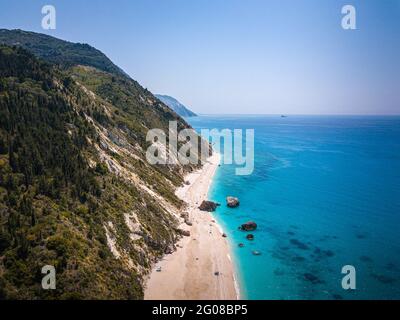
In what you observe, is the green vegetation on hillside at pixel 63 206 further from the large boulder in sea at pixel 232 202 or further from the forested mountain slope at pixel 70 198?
the large boulder in sea at pixel 232 202

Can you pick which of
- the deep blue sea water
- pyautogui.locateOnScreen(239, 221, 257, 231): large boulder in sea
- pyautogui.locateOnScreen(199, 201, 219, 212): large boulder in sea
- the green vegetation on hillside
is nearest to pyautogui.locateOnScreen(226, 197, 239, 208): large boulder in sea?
the deep blue sea water

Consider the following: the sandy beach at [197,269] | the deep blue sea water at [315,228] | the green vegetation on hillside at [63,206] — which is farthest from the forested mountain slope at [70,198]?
the deep blue sea water at [315,228]

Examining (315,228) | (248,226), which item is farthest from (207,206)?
(315,228)

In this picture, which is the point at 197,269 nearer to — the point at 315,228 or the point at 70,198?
the point at 70,198

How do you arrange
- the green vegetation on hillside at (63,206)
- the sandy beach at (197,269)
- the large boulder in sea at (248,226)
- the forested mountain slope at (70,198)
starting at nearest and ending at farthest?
the green vegetation on hillside at (63,206), the forested mountain slope at (70,198), the sandy beach at (197,269), the large boulder in sea at (248,226)

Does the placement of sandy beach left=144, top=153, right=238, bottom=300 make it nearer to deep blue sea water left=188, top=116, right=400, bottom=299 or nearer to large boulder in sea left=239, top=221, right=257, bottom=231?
deep blue sea water left=188, top=116, right=400, bottom=299
